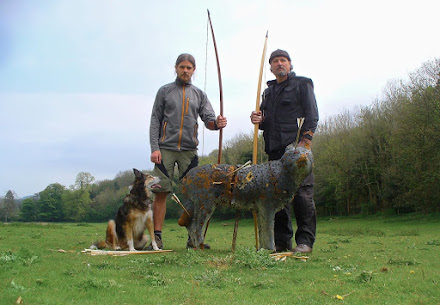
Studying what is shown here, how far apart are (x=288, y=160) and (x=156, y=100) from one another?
9.98ft

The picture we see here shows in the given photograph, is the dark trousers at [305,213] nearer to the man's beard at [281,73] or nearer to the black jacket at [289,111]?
the black jacket at [289,111]

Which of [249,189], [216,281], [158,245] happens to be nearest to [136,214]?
[158,245]

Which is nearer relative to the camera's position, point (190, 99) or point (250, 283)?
point (250, 283)

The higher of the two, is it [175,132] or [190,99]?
[190,99]

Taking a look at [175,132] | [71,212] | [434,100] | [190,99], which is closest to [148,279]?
[175,132]

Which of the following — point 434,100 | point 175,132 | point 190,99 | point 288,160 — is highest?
point 434,100

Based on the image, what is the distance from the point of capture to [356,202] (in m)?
39.2

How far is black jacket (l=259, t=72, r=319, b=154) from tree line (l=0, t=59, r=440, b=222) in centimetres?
1670

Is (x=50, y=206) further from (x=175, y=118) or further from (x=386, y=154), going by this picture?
(x=175, y=118)

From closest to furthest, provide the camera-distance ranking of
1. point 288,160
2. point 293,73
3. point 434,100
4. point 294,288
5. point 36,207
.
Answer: point 294,288
point 288,160
point 293,73
point 434,100
point 36,207

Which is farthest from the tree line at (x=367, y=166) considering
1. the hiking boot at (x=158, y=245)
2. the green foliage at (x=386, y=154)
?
the hiking boot at (x=158, y=245)

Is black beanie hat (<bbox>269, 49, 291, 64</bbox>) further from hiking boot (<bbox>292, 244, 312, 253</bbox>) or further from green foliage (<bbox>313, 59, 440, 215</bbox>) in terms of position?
green foliage (<bbox>313, 59, 440, 215</bbox>)

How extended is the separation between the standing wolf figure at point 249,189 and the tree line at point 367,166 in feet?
55.2

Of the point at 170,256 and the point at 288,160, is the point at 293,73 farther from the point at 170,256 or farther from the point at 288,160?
the point at 170,256
